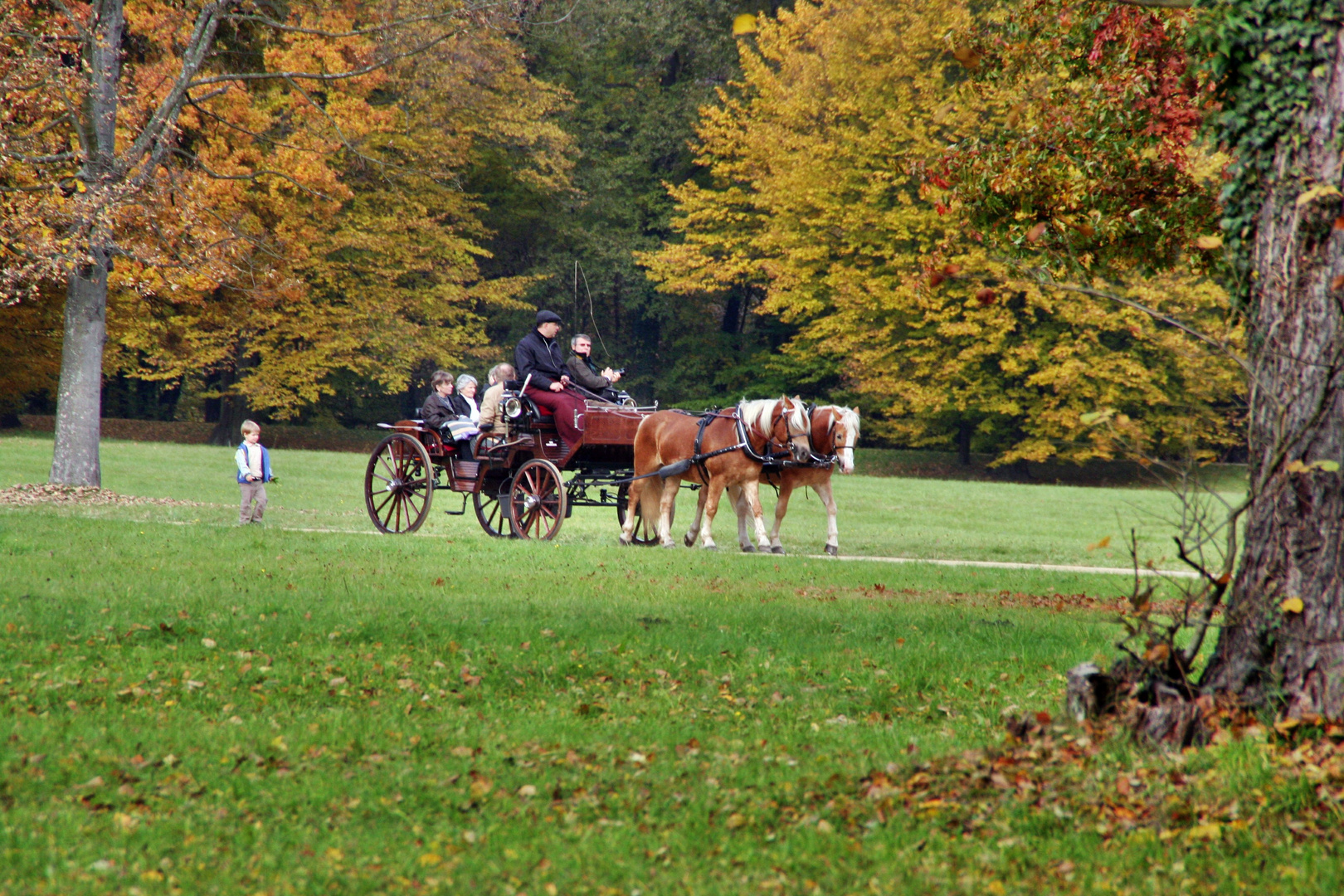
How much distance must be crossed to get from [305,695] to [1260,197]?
5.06 metres

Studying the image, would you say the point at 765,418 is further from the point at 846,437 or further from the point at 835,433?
the point at 846,437

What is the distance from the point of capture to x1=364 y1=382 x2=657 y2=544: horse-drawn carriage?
1334 centimetres

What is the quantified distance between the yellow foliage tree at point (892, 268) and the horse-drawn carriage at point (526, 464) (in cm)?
1775

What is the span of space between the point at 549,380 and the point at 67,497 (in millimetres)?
8293

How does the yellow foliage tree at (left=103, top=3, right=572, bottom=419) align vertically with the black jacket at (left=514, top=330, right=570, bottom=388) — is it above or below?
above

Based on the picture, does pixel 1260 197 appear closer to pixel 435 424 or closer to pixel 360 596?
pixel 360 596

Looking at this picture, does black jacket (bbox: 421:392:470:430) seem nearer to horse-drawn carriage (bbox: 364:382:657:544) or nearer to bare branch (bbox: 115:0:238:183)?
horse-drawn carriage (bbox: 364:382:657:544)

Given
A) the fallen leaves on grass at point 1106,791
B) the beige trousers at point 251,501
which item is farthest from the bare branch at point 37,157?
the fallen leaves on grass at point 1106,791

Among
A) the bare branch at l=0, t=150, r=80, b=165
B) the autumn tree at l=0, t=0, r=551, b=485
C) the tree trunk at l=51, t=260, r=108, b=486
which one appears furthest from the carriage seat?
the tree trunk at l=51, t=260, r=108, b=486

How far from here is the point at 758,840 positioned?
14.5 ft

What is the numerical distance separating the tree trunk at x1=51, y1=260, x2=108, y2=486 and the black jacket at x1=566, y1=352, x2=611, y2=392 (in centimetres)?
860

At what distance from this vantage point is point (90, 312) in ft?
60.2

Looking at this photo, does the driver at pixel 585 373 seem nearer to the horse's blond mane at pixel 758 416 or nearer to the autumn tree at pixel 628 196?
the horse's blond mane at pixel 758 416

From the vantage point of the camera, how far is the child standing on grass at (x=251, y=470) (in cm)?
1416
